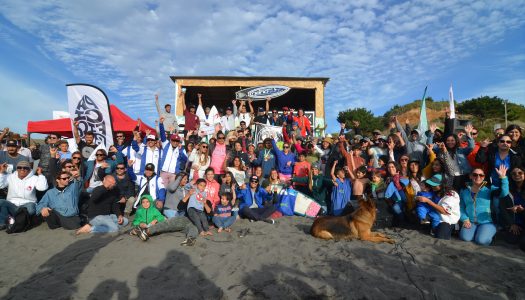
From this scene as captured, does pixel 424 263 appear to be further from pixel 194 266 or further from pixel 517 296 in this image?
pixel 194 266

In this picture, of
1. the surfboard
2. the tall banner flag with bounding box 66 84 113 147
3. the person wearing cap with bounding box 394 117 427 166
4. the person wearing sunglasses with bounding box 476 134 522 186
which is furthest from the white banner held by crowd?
the person wearing sunglasses with bounding box 476 134 522 186

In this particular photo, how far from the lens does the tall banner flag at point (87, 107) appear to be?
7793 mm

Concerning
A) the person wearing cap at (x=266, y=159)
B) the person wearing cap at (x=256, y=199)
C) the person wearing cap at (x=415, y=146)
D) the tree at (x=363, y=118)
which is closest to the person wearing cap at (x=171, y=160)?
the person wearing cap at (x=256, y=199)

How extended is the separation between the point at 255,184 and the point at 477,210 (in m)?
4.59

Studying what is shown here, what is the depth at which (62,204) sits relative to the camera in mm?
5934

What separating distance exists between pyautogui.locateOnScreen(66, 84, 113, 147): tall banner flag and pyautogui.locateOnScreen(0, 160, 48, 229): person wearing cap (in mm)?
1941

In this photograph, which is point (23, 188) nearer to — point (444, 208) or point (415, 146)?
point (444, 208)

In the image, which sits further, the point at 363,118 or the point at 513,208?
the point at 363,118

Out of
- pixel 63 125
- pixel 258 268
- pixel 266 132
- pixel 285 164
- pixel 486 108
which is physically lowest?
pixel 258 268

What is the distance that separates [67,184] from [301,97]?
17.8m

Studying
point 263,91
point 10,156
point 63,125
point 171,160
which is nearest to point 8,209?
point 10,156

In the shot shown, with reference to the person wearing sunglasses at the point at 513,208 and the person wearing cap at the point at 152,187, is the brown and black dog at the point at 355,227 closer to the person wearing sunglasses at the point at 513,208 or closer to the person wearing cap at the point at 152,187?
the person wearing sunglasses at the point at 513,208

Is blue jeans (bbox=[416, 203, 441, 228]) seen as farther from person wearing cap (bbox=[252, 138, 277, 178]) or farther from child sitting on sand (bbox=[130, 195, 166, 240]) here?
child sitting on sand (bbox=[130, 195, 166, 240])

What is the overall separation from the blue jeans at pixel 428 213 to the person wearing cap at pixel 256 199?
3167 millimetres
